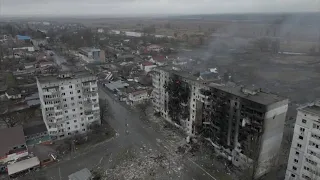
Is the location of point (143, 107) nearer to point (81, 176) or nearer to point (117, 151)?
point (117, 151)

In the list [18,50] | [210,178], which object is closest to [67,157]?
[210,178]

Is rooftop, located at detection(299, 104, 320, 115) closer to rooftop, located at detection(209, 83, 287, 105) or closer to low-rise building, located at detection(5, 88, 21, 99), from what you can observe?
rooftop, located at detection(209, 83, 287, 105)

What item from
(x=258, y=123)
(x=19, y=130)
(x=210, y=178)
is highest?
(x=258, y=123)

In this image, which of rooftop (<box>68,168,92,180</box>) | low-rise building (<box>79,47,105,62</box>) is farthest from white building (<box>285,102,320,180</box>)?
low-rise building (<box>79,47,105,62</box>)

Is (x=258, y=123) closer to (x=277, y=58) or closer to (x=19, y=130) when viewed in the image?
(x=19, y=130)

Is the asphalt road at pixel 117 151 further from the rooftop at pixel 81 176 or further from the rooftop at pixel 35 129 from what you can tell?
the rooftop at pixel 35 129

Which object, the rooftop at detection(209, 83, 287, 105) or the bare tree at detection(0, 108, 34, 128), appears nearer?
the rooftop at detection(209, 83, 287, 105)

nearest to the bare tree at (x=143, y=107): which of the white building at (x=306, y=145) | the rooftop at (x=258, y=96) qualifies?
the rooftop at (x=258, y=96)
